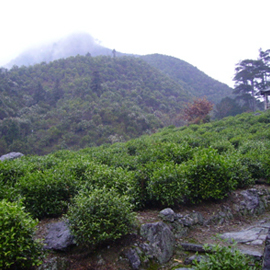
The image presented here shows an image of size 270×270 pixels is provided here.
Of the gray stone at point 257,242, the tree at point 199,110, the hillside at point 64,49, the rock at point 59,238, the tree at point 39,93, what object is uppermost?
the hillside at point 64,49

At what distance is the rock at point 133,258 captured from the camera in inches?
142

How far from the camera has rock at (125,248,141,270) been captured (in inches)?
142

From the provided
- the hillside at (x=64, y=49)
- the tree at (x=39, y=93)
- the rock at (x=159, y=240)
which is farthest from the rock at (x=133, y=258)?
the hillside at (x=64, y=49)

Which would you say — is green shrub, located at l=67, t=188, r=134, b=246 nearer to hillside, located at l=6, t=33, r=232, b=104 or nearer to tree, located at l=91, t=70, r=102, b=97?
tree, located at l=91, t=70, r=102, b=97

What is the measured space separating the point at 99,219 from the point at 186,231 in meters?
1.88

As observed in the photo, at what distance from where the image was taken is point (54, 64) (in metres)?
52.2

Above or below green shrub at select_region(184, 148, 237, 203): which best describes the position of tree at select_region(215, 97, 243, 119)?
above

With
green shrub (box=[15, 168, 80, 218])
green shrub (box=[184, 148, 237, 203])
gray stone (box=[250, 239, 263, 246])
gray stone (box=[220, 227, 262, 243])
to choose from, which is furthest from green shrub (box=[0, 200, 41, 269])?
gray stone (box=[250, 239, 263, 246])

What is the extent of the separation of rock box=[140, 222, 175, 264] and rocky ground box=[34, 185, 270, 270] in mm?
66

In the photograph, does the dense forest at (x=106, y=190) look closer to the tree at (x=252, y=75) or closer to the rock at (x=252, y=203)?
the rock at (x=252, y=203)

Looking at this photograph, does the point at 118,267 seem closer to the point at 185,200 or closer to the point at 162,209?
the point at 162,209

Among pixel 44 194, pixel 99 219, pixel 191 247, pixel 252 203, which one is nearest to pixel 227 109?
pixel 252 203

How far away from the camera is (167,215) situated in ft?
14.8

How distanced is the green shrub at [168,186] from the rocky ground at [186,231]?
27cm
